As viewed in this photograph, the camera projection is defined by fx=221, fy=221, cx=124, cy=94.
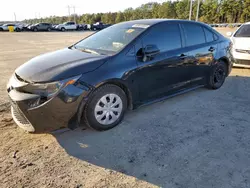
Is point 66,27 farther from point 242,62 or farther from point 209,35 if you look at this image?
point 209,35

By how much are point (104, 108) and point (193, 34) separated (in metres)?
2.47

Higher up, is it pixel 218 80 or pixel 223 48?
pixel 223 48

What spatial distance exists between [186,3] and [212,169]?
7284 cm

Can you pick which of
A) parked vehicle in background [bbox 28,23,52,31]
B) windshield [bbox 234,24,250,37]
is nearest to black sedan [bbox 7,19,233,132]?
windshield [bbox 234,24,250,37]

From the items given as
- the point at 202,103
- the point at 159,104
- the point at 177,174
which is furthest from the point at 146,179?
the point at 202,103

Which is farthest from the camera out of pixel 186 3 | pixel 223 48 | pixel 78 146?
pixel 186 3

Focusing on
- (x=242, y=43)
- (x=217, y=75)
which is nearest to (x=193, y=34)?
(x=217, y=75)

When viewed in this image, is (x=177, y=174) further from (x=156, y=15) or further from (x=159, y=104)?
(x=156, y=15)

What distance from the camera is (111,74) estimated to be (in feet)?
10.2

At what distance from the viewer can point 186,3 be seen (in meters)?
67.2

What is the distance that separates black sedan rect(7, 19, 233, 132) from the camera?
277 cm

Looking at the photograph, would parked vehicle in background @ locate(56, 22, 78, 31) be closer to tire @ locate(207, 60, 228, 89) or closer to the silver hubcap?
tire @ locate(207, 60, 228, 89)

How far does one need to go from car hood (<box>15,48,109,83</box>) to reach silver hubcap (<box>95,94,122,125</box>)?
497 mm

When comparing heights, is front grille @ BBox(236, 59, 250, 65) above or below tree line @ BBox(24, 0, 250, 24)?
below
